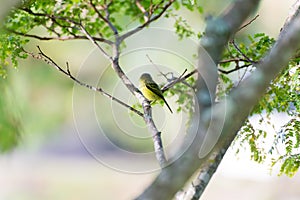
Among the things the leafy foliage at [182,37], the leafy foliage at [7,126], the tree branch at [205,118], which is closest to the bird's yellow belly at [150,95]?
the leafy foliage at [182,37]

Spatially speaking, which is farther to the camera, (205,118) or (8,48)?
(8,48)

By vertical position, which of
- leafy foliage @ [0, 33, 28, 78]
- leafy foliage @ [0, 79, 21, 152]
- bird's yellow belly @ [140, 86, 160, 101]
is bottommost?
leafy foliage @ [0, 79, 21, 152]

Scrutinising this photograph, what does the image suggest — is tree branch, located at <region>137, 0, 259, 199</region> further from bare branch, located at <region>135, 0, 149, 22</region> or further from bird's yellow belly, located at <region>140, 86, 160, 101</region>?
bare branch, located at <region>135, 0, 149, 22</region>

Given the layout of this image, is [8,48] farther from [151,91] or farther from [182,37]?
[182,37]

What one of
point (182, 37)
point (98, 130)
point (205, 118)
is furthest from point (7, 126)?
point (98, 130)

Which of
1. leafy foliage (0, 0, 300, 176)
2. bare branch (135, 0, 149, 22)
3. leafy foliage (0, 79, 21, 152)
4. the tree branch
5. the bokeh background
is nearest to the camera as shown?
the tree branch

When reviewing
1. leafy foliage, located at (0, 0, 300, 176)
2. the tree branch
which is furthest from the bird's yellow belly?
the tree branch

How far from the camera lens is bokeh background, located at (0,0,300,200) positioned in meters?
1.68

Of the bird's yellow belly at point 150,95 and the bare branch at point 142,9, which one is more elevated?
the bare branch at point 142,9

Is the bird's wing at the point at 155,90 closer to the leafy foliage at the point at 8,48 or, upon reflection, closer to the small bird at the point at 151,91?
the small bird at the point at 151,91

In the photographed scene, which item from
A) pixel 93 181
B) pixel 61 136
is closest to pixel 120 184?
pixel 93 181

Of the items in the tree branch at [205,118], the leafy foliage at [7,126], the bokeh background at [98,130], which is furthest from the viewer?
the bokeh background at [98,130]

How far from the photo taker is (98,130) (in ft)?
8.31

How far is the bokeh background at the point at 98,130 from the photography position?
1.68 metres
